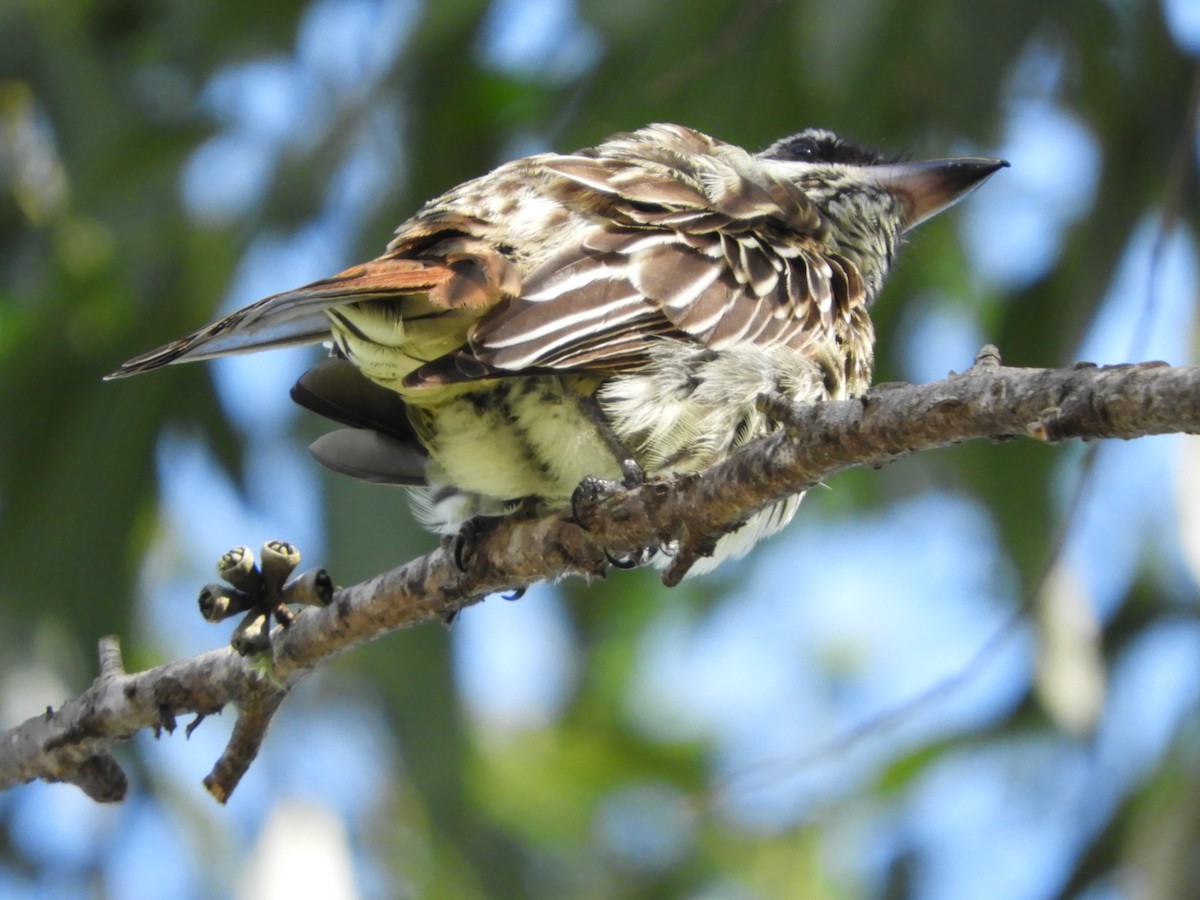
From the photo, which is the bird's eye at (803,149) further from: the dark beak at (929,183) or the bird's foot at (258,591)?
the bird's foot at (258,591)

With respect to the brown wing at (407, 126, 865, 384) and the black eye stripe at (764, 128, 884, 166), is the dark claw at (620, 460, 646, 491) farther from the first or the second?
the black eye stripe at (764, 128, 884, 166)

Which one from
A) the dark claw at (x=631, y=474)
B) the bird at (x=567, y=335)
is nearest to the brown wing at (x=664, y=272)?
the bird at (x=567, y=335)

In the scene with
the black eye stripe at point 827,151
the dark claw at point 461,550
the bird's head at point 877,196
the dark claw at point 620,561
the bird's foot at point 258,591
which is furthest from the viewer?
the black eye stripe at point 827,151

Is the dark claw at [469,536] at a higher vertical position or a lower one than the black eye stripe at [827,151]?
lower

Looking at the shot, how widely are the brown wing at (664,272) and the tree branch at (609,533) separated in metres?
0.34

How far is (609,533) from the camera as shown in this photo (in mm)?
2678

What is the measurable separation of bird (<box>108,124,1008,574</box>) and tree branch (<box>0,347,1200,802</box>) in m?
0.16

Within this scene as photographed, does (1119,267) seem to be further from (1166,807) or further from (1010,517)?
(1166,807)

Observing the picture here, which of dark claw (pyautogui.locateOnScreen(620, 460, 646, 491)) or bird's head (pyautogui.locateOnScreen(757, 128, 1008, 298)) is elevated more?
bird's head (pyautogui.locateOnScreen(757, 128, 1008, 298))

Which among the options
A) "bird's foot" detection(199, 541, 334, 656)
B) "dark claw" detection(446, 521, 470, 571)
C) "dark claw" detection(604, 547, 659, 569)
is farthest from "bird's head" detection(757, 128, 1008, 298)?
"bird's foot" detection(199, 541, 334, 656)

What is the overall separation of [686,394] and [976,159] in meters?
1.43

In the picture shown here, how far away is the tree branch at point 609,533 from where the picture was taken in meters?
1.92

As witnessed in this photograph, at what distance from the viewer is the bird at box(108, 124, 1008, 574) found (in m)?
2.81

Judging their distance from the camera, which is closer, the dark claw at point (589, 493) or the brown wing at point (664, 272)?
the dark claw at point (589, 493)
